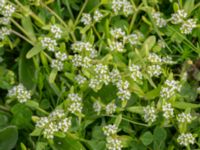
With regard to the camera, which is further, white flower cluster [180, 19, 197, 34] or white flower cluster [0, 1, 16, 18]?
white flower cluster [180, 19, 197, 34]

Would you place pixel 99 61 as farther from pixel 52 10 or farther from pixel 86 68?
pixel 52 10

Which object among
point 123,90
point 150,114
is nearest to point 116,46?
point 123,90

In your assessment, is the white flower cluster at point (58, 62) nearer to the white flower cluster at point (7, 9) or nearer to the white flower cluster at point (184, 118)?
the white flower cluster at point (7, 9)

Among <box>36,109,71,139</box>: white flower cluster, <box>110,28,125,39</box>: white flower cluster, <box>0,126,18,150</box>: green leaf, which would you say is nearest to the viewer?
<box>36,109,71,139</box>: white flower cluster

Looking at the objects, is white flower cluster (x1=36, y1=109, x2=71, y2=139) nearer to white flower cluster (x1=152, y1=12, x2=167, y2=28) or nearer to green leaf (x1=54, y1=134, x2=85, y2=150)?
green leaf (x1=54, y1=134, x2=85, y2=150)

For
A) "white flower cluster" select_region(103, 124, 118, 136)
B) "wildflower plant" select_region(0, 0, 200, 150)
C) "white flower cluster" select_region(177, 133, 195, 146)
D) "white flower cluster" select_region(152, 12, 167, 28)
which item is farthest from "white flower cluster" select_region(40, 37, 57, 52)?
"white flower cluster" select_region(177, 133, 195, 146)

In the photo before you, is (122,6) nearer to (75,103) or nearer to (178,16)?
(178,16)
